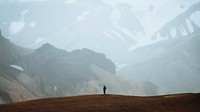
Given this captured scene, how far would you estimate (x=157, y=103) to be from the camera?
37.8 m

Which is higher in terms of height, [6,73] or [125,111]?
[6,73]

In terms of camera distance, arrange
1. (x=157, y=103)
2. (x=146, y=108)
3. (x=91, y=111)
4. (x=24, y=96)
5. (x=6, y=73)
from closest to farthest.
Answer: (x=91, y=111) < (x=146, y=108) < (x=157, y=103) < (x=24, y=96) < (x=6, y=73)

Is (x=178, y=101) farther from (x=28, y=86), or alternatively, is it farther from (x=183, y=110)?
(x=28, y=86)

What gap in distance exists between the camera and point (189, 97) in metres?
40.0

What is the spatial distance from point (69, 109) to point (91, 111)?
291 cm

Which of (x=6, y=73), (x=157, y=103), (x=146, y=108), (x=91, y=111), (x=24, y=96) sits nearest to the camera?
(x=91, y=111)

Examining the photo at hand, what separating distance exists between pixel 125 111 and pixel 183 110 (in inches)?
277

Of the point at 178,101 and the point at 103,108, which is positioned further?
the point at 178,101

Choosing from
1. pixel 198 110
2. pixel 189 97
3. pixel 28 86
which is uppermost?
pixel 28 86

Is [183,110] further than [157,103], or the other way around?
[157,103]

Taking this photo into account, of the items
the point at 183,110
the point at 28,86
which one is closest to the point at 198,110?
the point at 183,110

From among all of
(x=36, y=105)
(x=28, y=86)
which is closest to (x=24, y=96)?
(x=28, y=86)

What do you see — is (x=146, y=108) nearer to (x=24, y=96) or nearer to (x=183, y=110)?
(x=183, y=110)

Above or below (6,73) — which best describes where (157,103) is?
below
